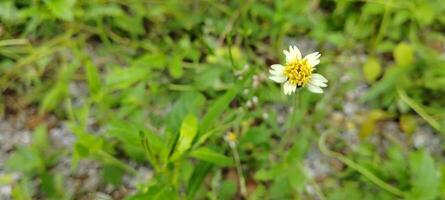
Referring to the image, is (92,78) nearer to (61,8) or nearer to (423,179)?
(61,8)

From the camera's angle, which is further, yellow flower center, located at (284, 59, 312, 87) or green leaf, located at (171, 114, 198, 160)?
green leaf, located at (171, 114, 198, 160)

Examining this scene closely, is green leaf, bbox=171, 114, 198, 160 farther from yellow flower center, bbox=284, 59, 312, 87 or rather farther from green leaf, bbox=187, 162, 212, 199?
yellow flower center, bbox=284, 59, 312, 87

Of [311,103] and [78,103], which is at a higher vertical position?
[311,103]

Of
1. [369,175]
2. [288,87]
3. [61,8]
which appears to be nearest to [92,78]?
[61,8]

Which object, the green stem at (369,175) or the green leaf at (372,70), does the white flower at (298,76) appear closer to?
the green stem at (369,175)

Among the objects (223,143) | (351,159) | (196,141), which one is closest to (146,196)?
(196,141)

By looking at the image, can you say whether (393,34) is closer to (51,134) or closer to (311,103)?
(311,103)

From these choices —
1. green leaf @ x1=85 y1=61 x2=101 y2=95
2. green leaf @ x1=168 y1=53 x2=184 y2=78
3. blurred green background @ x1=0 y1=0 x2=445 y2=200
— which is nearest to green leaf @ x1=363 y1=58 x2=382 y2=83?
blurred green background @ x1=0 y1=0 x2=445 y2=200
